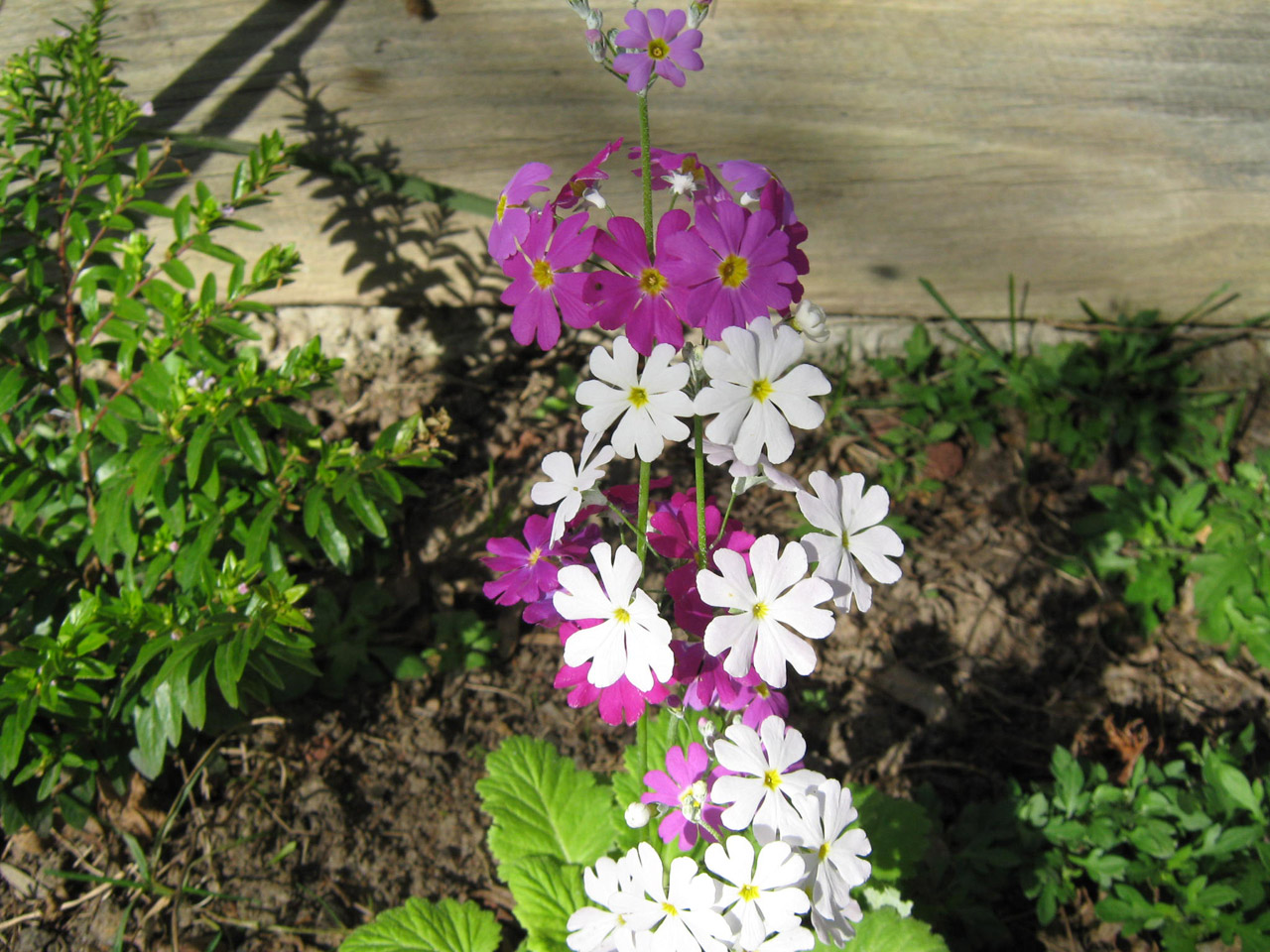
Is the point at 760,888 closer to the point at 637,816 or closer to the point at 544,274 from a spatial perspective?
the point at 637,816

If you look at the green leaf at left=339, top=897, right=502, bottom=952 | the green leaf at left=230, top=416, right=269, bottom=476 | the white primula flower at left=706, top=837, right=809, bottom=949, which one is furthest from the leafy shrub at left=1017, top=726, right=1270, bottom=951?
the green leaf at left=230, top=416, right=269, bottom=476

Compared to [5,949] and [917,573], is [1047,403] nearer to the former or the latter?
[917,573]

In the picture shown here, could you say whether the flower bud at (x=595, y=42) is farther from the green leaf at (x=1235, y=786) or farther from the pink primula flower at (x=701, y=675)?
the green leaf at (x=1235, y=786)

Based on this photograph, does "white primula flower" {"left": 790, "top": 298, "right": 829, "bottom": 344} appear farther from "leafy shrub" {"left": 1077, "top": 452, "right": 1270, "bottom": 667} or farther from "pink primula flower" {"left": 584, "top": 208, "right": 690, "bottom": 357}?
"leafy shrub" {"left": 1077, "top": 452, "right": 1270, "bottom": 667}

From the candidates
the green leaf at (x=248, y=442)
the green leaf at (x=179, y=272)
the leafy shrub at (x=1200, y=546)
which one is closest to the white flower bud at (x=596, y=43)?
the green leaf at (x=248, y=442)

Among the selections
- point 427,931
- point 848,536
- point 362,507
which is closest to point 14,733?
point 362,507

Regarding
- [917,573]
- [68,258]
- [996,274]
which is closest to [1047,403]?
[996,274]
